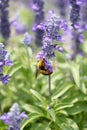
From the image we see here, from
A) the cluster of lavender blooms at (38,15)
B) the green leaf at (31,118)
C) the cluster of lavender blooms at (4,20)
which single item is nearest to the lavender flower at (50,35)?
the green leaf at (31,118)

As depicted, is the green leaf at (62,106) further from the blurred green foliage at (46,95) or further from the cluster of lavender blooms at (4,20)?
the cluster of lavender blooms at (4,20)

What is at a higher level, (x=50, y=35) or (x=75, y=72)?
(x=50, y=35)

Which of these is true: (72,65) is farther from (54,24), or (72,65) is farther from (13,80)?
(54,24)

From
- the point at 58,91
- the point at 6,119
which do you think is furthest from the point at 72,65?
the point at 6,119

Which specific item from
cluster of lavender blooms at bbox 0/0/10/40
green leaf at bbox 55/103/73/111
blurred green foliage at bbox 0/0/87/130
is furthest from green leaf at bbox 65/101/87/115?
cluster of lavender blooms at bbox 0/0/10/40

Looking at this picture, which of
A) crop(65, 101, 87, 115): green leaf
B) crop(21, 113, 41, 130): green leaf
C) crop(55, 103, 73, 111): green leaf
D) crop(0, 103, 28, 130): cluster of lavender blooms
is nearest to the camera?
crop(0, 103, 28, 130): cluster of lavender blooms

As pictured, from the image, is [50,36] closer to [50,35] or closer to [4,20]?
[50,35]

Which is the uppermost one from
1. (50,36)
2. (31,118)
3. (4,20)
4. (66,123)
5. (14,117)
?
(4,20)

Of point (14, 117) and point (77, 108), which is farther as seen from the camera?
point (77, 108)

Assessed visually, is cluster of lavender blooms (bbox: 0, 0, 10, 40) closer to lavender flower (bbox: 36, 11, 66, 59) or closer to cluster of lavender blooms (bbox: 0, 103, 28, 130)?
lavender flower (bbox: 36, 11, 66, 59)

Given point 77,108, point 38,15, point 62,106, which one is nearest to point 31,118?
point 62,106

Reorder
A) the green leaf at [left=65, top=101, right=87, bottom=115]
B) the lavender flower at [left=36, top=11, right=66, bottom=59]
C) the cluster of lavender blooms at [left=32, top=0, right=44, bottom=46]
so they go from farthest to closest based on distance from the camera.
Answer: the cluster of lavender blooms at [left=32, top=0, right=44, bottom=46], the green leaf at [left=65, top=101, right=87, bottom=115], the lavender flower at [left=36, top=11, right=66, bottom=59]
